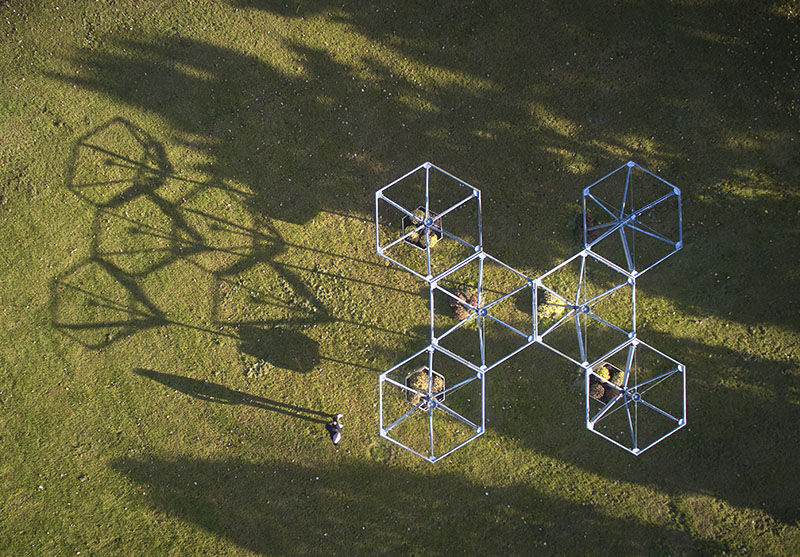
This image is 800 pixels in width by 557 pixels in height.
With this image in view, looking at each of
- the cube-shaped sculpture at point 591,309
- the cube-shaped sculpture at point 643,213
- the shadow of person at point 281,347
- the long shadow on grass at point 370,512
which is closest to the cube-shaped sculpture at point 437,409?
the long shadow on grass at point 370,512

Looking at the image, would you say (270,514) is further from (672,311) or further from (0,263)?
(672,311)

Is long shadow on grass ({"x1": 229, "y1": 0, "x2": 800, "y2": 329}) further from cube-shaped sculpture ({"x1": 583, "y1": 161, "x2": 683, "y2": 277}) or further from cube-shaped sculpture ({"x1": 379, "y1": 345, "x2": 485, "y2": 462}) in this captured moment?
cube-shaped sculpture ({"x1": 379, "y1": 345, "x2": 485, "y2": 462})

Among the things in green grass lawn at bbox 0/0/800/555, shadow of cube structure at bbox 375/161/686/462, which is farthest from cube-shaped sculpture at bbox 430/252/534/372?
green grass lawn at bbox 0/0/800/555

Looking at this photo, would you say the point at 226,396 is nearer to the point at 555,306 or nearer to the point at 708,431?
the point at 555,306

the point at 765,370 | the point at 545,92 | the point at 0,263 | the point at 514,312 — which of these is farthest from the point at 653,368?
the point at 0,263

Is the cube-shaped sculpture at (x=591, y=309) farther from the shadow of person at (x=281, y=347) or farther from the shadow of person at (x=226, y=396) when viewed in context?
the shadow of person at (x=226, y=396)
